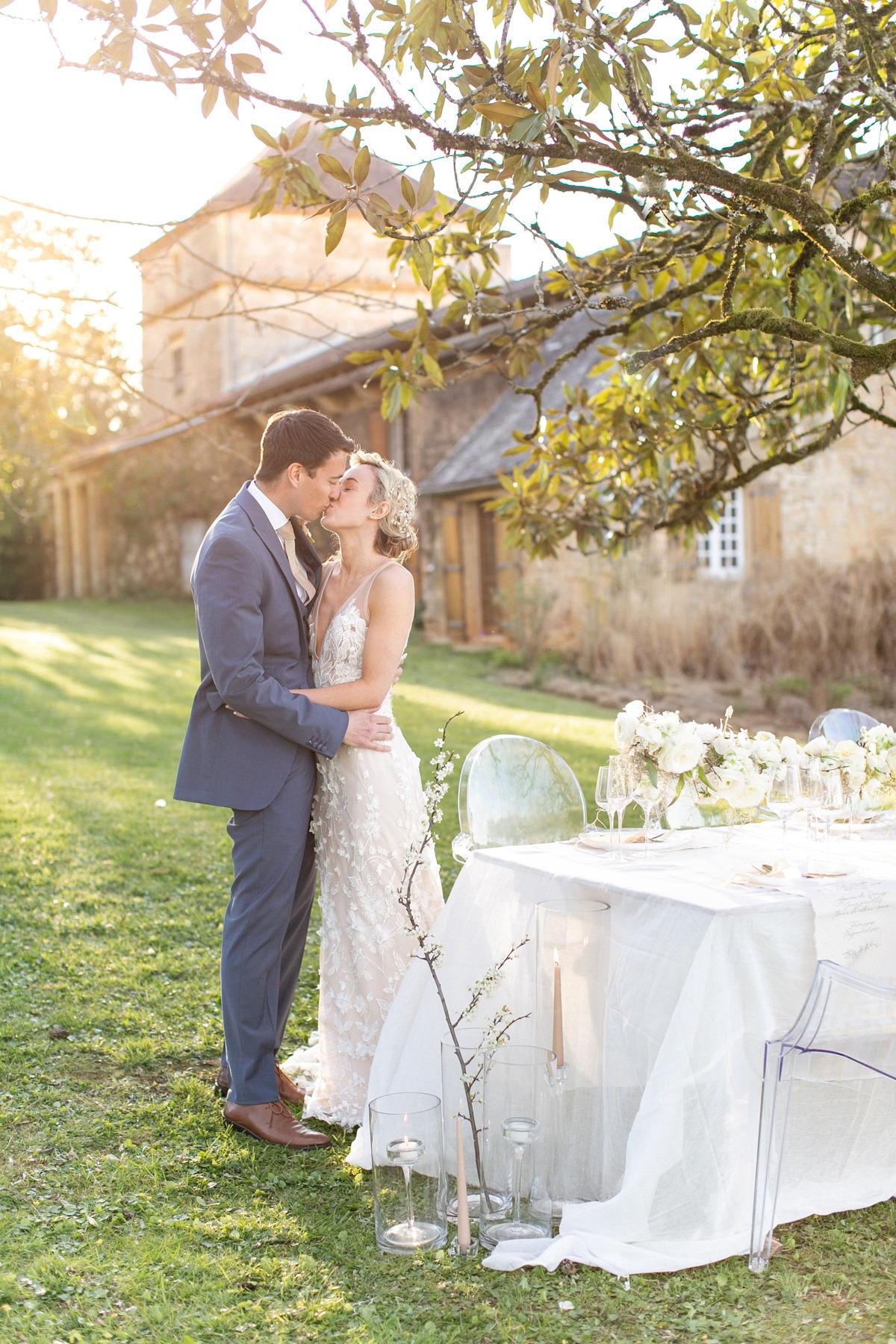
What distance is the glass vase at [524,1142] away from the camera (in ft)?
9.93

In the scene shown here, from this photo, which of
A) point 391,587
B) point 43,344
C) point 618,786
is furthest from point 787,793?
point 43,344

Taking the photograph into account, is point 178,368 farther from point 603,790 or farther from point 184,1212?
point 184,1212

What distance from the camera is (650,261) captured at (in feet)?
14.9

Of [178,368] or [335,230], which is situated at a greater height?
[178,368]

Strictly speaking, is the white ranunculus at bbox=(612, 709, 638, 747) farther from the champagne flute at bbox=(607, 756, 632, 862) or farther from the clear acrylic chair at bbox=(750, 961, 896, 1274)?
the clear acrylic chair at bbox=(750, 961, 896, 1274)

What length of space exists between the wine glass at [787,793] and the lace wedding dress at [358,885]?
3.64 ft

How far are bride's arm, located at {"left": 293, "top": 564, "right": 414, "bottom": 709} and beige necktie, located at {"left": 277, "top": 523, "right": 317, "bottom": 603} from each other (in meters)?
0.30

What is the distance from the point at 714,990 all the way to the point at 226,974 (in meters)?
1.60

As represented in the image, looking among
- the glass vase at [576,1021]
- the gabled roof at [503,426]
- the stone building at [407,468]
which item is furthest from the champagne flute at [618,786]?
the gabled roof at [503,426]

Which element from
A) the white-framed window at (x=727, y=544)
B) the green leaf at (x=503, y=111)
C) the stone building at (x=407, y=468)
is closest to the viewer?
the green leaf at (x=503, y=111)

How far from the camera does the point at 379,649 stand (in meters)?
3.81

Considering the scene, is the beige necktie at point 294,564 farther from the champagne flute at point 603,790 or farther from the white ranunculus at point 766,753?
the white ranunculus at point 766,753

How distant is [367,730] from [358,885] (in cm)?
52

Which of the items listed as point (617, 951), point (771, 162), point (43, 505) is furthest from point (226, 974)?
point (43, 505)
